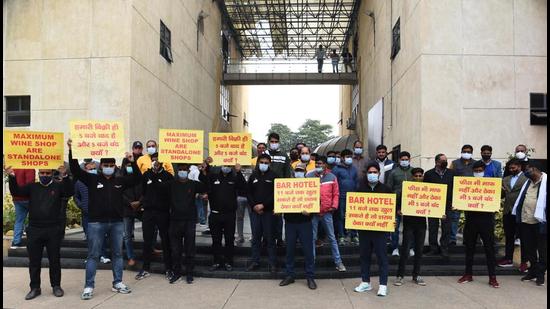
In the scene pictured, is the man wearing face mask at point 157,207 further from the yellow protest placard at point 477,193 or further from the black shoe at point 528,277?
the black shoe at point 528,277

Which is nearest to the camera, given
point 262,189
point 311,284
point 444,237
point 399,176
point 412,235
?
point 311,284

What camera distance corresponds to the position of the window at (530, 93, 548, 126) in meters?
13.4

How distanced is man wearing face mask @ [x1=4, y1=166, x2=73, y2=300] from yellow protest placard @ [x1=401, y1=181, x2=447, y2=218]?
5.37m

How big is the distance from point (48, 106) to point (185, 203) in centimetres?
910

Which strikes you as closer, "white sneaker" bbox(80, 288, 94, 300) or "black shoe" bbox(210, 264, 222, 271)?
"white sneaker" bbox(80, 288, 94, 300)

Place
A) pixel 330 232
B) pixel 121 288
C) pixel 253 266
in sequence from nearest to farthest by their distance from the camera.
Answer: pixel 121 288 → pixel 330 232 → pixel 253 266

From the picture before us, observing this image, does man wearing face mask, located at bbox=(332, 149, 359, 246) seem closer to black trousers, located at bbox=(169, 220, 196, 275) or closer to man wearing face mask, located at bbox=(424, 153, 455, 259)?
man wearing face mask, located at bbox=(424, 153, 455, 259)

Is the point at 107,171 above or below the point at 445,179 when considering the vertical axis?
above

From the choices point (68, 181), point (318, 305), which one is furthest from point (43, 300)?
point (318, 305)

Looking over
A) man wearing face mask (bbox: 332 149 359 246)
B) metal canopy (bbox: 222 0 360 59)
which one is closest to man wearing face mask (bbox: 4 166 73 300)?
man wearing face mask (bbox: 332 149 359 246)

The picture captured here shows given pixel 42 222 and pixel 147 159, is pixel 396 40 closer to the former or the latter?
pixel 147 159

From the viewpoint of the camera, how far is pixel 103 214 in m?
7.00

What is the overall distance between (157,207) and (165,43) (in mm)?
11507

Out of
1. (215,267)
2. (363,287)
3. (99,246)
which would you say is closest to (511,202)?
(363,287)
